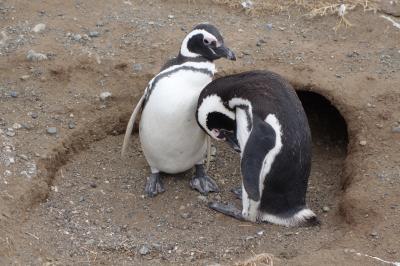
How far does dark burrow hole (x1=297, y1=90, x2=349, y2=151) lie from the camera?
454cm

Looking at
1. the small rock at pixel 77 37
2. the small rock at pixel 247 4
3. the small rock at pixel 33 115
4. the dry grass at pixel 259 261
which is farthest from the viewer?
the small rock at pixel 247 4

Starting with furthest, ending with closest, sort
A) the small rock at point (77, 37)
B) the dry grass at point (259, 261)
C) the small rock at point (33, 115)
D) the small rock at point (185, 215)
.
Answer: the small rock at point (77, 37) → the small rock at point (33, 115) → the small rock at point (185, 215) → the dry grass at point (259, 261)

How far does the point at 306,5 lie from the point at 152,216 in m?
2.14

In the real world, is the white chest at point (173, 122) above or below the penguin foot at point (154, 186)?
above

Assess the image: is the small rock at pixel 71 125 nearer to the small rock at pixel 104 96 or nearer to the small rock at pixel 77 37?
the small rock at pixel 104 96

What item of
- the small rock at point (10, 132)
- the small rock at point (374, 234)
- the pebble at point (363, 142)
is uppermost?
the pebble at point (363, 142)

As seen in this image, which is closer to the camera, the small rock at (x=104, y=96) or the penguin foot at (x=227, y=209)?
the penguin foot at (x=227, y=209)

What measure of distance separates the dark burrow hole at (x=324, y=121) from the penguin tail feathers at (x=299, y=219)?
0.98 m

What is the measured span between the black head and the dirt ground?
25.0 inches

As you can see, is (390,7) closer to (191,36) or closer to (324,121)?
(324,121)

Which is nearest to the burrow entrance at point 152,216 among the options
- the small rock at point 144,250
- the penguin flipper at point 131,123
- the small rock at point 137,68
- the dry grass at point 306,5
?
the small rock at point 144,250

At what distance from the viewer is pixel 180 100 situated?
12.0 ft

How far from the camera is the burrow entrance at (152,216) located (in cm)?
335

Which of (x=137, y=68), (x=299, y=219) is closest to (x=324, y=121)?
(x=299, y=219)
